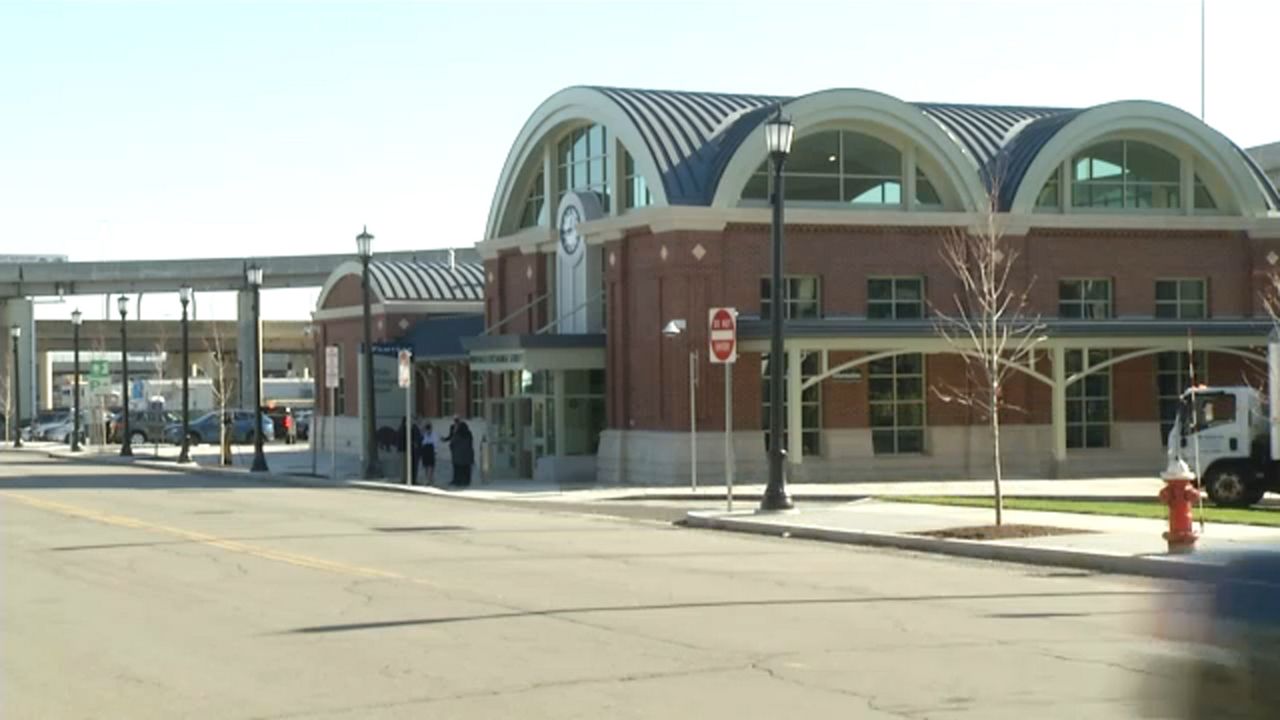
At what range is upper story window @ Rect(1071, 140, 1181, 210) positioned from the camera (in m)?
44.9

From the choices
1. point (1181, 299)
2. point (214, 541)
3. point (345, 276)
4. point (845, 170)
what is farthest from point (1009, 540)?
point (345, 276)

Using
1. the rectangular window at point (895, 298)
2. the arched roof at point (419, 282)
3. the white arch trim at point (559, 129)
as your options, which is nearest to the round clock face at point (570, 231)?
the white arch trim at point (559, 129)

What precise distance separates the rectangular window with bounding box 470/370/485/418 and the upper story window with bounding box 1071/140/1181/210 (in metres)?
18.0

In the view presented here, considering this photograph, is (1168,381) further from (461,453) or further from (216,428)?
(216,428)

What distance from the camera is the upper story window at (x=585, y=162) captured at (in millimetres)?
45094

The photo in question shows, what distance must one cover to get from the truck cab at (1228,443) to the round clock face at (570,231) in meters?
18.4

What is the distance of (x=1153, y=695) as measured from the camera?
6.91 meters

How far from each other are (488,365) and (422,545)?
21696 mm

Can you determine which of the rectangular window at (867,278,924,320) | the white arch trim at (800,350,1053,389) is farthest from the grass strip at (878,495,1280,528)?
the rectangular window at (867,278,924,320)

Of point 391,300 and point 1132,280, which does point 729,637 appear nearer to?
point 1132,280

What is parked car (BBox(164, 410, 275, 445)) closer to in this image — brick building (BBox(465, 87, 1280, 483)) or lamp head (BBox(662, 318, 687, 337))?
brick building (BBox(465, 87, 1280, 483))

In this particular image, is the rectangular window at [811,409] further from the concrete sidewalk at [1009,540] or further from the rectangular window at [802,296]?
the concrete sidewalk at [1009,540]

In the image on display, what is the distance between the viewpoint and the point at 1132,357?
42.1m

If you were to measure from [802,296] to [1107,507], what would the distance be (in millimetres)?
14409
